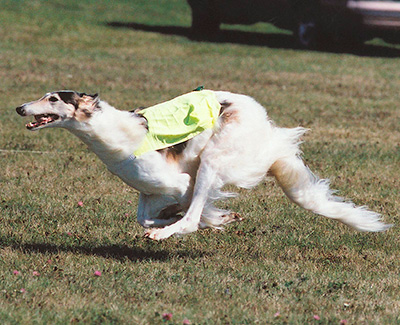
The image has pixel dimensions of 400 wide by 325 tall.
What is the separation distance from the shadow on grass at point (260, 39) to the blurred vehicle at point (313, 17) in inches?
13.4

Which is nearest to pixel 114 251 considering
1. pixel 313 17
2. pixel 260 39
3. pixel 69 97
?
pixel 69 97

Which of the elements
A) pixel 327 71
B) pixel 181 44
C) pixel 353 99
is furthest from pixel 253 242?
pixel 181 44

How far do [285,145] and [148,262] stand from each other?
1.45 metres

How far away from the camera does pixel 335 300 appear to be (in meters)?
5.80

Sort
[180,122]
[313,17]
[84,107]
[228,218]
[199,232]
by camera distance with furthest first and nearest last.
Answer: [313,17] → [199,232] → [228,218] → [180,122] → [84,107]

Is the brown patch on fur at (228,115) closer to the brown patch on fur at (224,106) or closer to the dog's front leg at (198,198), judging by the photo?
the brown patch on fur at (224,106)

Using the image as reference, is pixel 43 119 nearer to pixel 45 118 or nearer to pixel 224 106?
pixel 45 118

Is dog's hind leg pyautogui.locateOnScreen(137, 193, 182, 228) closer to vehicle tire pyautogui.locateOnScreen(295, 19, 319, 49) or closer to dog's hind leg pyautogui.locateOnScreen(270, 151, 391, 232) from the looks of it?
dog's hind leg pyautogui.locateOnScreen(270, 151, 391, 232)

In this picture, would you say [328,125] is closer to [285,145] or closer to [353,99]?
[353,99]

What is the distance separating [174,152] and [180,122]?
27 centimetres

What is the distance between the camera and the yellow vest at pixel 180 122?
6375 mm

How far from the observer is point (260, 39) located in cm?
2438

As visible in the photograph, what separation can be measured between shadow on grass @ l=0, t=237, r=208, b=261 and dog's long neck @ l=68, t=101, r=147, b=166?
90 cm

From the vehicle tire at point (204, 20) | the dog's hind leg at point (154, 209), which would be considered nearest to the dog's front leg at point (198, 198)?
the dog's hind leg at point (154, 209)
